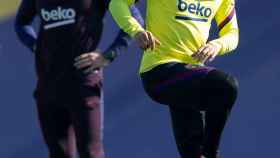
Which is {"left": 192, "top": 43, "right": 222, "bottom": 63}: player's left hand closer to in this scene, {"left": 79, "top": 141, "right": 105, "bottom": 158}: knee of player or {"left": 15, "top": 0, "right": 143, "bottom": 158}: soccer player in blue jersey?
{"left": 15, "top": 0, "right": 143, "bottom": 158}: soccer player in blue jersey

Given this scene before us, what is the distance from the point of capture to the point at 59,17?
3.45 metres

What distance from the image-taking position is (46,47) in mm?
3477

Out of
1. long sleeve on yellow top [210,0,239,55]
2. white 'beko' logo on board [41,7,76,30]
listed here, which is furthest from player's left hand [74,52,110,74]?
long sleeve on yellow top [210,0,239,55]

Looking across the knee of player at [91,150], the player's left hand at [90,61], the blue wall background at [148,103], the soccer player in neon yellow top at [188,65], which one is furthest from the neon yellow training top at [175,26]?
the blue wall background at [148,103]

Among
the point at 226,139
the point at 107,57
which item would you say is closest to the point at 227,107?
the point at 107,57

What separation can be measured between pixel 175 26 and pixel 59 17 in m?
0.44

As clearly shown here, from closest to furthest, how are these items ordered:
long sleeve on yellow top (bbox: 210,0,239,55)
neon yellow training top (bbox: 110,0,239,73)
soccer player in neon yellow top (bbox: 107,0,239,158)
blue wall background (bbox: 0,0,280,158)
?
soccer player in neon yellow top (bbox: 107,0,239,158), neon yellow training top (bbox: 110,0,239,73), long sleeve on yellow top (bbox: 210,0,239,55), blue wall background (bbox: 0,0,280,158)

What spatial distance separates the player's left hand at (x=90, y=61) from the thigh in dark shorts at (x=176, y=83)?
0.20 metres

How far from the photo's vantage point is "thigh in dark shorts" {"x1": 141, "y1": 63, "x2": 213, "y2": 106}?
337 cm

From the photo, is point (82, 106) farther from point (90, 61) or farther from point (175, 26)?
point (175, 26)

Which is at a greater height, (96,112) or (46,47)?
(46,47)

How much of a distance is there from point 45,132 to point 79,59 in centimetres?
33

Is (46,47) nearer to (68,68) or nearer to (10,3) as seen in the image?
(68,68)

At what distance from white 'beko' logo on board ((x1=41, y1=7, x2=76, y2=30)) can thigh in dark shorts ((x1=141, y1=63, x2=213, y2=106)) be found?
0.37m
